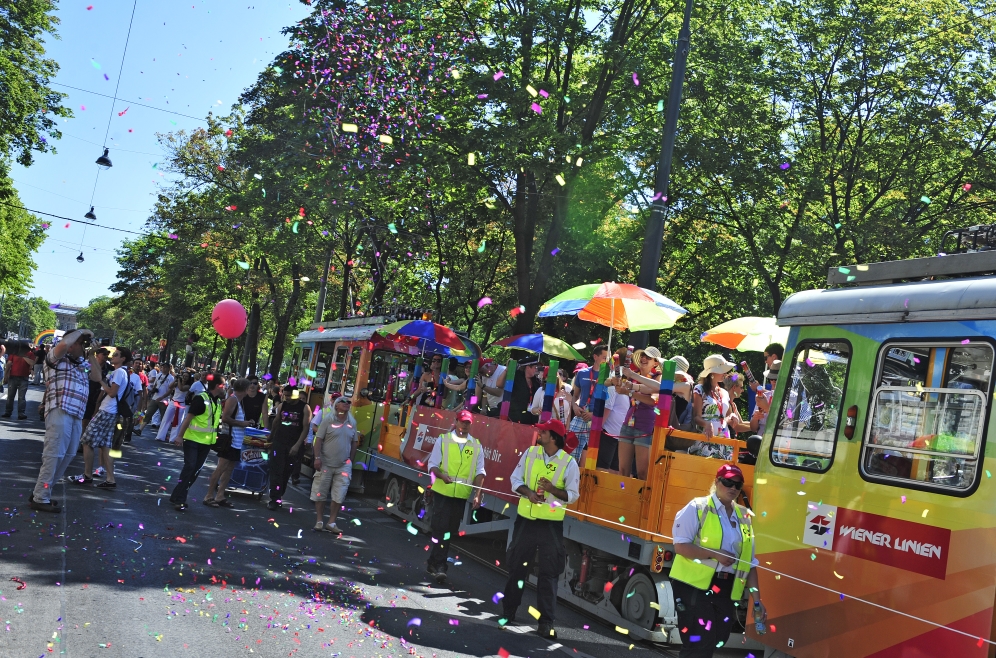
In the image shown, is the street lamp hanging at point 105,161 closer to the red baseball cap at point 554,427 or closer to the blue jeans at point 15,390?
the blue jeans at point 15,390

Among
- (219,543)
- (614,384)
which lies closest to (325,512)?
(219,543)

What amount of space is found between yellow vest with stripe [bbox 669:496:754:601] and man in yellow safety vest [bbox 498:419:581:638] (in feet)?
6.82

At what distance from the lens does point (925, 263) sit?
6.48m

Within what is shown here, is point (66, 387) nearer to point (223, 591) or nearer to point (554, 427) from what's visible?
point (223, 591)

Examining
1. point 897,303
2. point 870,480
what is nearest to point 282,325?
point 897,303

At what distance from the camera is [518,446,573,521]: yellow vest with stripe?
8594mm

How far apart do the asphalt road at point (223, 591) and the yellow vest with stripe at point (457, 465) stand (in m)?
0.97

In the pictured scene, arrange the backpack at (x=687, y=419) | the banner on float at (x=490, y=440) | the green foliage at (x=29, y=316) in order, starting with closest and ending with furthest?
the backpack at (x=687, y=419), the banner on float at (x=490, y=440), the green foliage at (x=29, y=316)

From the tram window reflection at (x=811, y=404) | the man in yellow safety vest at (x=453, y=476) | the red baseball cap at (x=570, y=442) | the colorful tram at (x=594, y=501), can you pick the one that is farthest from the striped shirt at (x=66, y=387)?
the tram window reflection at (x=811, y=404)

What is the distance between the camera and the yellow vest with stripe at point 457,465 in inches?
403

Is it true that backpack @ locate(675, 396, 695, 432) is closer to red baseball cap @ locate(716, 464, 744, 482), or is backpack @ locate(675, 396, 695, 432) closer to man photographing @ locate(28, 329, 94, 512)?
red baseball cap @ locate(716, 464, 744, 482)

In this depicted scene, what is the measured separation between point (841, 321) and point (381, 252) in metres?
24.1

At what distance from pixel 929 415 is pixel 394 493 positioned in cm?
1061

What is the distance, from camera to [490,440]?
12.0 metres
